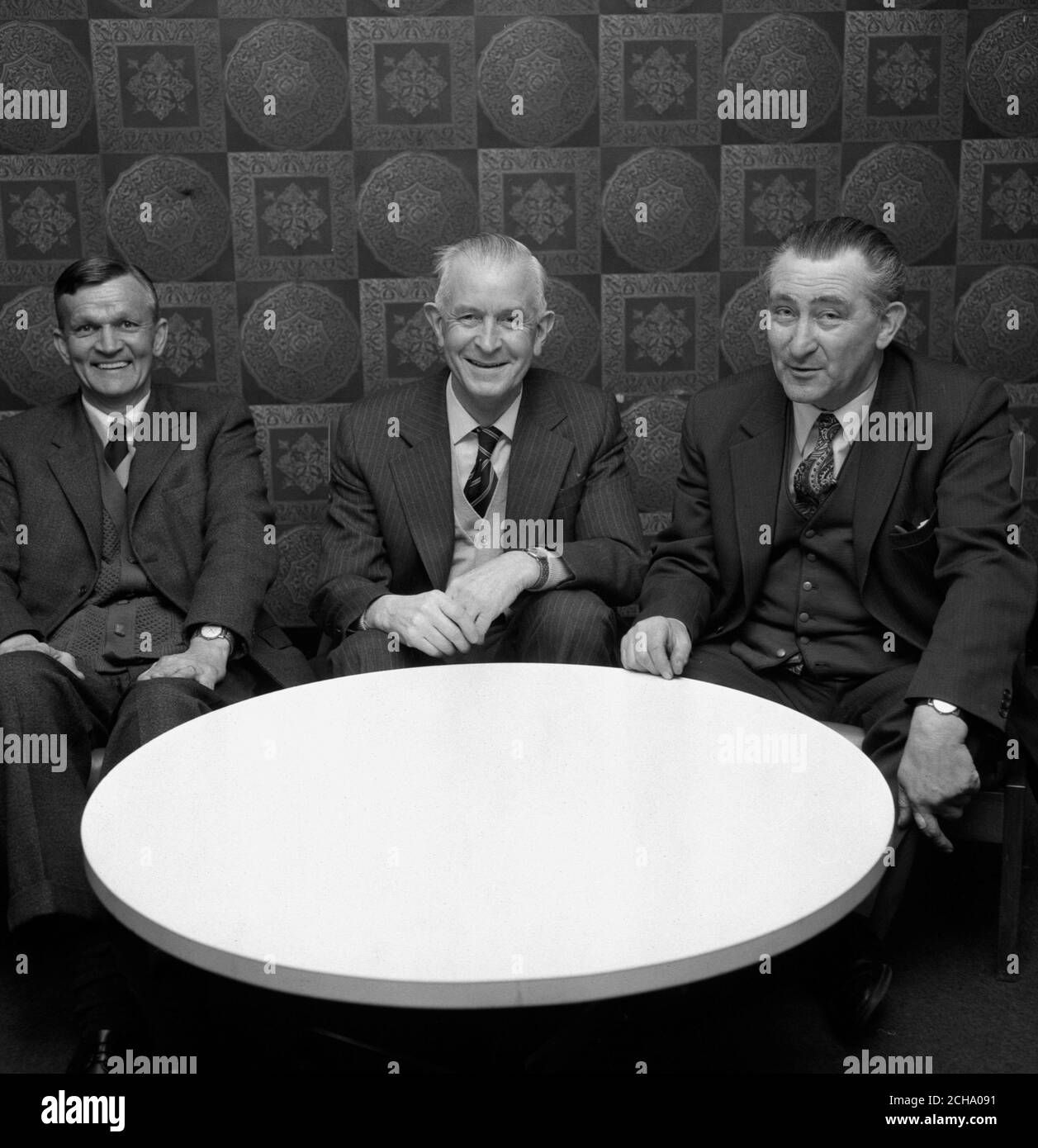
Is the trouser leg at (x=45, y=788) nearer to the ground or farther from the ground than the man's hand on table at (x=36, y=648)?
nearer to the ground

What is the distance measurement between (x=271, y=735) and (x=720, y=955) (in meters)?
0.82

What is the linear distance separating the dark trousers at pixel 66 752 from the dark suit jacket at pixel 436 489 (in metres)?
0.46

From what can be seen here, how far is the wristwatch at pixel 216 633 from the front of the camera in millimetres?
2496

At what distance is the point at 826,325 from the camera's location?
2320 millimetres

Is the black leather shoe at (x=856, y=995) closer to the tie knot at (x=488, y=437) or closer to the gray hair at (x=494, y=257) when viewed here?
the tie knot at (x=488, y=437)

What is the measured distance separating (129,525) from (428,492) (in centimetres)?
63

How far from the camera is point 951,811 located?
2.04 metres

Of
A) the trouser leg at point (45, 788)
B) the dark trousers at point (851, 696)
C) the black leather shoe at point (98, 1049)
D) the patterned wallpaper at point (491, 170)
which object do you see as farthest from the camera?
the patterned wallpaper at point (491, 170)

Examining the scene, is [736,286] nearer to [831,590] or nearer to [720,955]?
[831,590]

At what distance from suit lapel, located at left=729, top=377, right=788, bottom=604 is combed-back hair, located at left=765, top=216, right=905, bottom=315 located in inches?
10.8

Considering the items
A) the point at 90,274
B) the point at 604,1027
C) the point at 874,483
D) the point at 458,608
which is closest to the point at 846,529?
the point at 874,483

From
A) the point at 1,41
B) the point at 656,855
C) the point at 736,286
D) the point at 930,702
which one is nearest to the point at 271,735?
the point at 656,855

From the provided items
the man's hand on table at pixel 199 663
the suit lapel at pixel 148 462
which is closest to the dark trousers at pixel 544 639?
the man's hand on table at pixel 199 663

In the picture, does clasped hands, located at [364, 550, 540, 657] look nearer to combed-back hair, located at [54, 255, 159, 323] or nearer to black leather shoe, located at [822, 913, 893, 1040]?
black leather shoe, located at [822, 913, 893, 1040]
